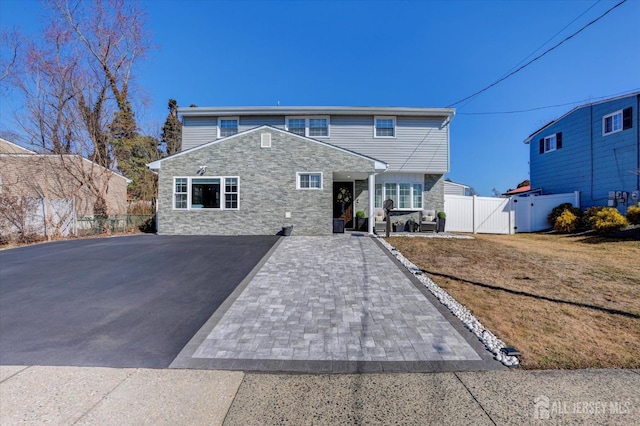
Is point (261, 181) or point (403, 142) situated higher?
point (403, 142)

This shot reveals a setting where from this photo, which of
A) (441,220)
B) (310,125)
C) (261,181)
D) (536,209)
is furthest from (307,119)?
(536,209)

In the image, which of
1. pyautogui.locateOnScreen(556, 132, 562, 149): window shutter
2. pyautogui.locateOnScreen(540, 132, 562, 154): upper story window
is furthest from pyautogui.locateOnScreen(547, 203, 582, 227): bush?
pyautogui.locateOnScreen(540, 132, 562, 154): upper story window

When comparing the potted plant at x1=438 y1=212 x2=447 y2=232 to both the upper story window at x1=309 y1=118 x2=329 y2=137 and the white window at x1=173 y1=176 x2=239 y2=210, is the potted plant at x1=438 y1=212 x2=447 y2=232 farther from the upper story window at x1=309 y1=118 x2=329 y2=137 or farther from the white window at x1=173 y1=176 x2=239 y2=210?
the white window at x1=173 y1=176 x2=239 y2=210

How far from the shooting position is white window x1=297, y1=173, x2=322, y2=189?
12.3 metres

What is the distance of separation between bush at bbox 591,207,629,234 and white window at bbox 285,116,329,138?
13.3m

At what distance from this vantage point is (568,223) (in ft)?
46.8

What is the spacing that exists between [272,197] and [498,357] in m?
10.3

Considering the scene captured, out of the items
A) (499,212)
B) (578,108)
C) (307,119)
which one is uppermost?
(578,108)

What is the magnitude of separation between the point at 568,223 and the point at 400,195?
8.77 m

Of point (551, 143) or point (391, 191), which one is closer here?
point (391, 191)

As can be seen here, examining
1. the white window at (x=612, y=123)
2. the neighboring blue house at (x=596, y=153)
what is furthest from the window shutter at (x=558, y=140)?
the white window at (x=612, y=123)

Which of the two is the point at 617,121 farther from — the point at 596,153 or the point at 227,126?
the point at 227,126

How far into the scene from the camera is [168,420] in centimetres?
237

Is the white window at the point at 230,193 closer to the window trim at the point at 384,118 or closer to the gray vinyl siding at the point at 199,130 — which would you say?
the gray vinyl siding at the point at 199,130
